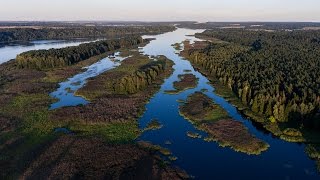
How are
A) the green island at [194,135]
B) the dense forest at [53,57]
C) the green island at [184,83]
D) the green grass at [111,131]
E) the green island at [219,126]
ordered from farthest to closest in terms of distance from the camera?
the dense forest at [53,57], the green island at [184,83], the green island at [194,135], the green grass at [111,131], the green island at [219,126]

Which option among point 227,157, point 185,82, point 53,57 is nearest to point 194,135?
point 227,157

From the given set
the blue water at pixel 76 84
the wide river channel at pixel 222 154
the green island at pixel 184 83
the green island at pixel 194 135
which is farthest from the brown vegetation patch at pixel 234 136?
the blue water at pixel 76 84

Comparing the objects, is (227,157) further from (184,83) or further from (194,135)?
(184,83)

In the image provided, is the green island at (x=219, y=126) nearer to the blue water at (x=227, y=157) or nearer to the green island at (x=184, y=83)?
the blue water at (x=227, y=157)

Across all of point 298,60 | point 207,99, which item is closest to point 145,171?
point 207,99

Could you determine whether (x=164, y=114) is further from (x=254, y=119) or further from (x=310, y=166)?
(x=310, y=166)

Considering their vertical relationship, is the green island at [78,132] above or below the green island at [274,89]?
below
